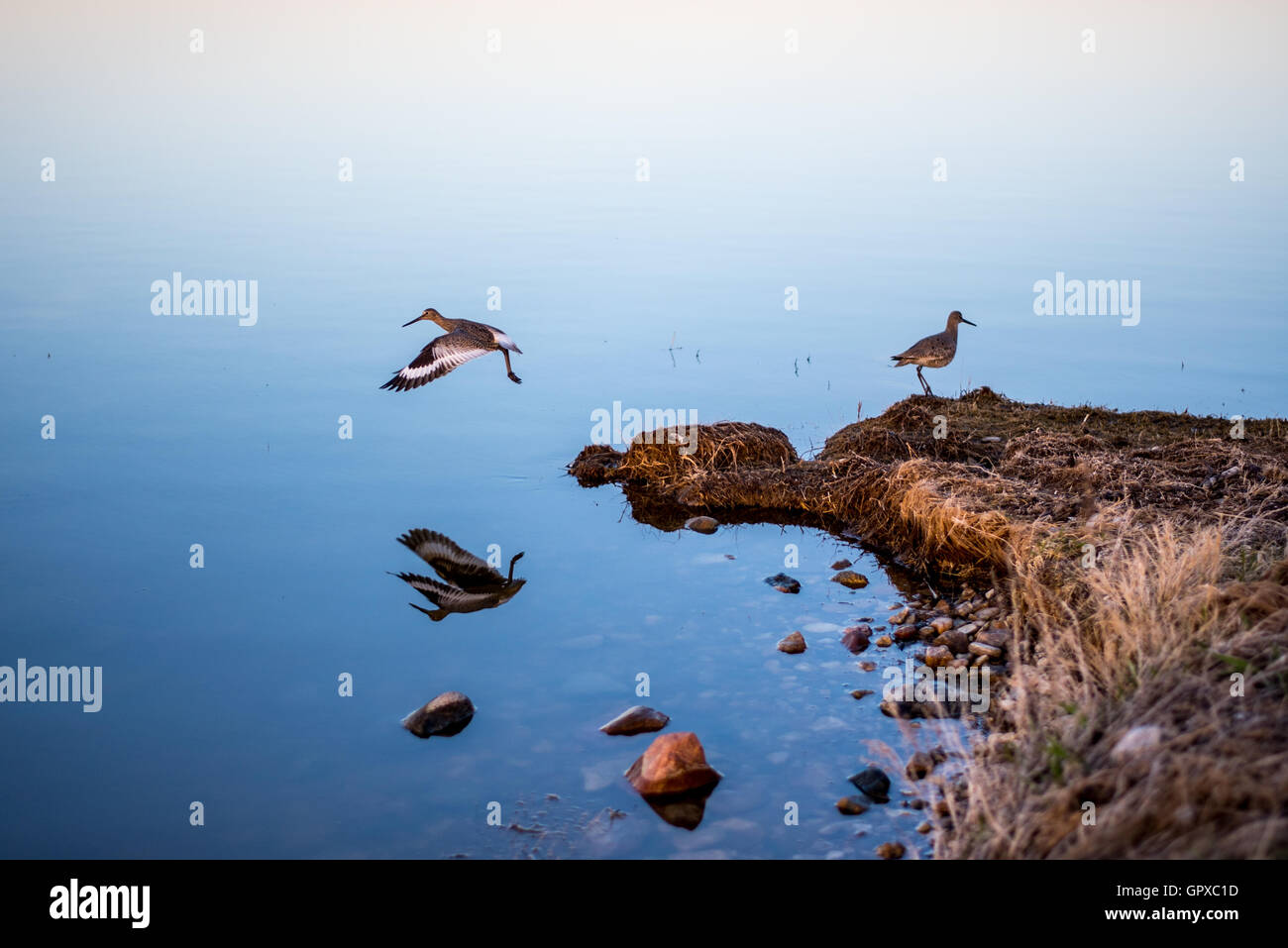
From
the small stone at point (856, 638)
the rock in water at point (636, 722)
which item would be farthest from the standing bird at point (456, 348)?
the rock in water at point (636, 722)

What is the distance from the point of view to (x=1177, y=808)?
4754 millimetres

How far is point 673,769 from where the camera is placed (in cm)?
751

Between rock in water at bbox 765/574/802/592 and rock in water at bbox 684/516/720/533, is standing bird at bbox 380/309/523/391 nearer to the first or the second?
rock in water at bbox 684/516/720/533

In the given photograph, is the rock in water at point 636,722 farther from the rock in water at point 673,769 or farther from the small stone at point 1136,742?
the small stone at point 1136,742

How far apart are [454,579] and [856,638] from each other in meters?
4.58

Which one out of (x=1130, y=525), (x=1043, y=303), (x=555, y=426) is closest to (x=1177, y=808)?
(x=1130, y=525)

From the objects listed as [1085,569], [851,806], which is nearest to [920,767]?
[851,806]

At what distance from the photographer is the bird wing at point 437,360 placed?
1299 cm

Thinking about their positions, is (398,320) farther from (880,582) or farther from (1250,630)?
(1250,630)

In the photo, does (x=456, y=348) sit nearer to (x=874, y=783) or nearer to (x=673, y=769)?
(x=673, y=769)

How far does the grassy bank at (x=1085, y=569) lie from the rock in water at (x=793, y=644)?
169cm

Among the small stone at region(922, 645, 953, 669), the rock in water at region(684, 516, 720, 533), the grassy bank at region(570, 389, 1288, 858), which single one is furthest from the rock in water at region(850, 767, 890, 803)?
the rock in water at region(684, 516, 720, 533)

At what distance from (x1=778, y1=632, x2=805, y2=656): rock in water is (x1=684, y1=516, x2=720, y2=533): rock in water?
107 inches

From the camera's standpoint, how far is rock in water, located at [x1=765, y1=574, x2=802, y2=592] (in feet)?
34.9
